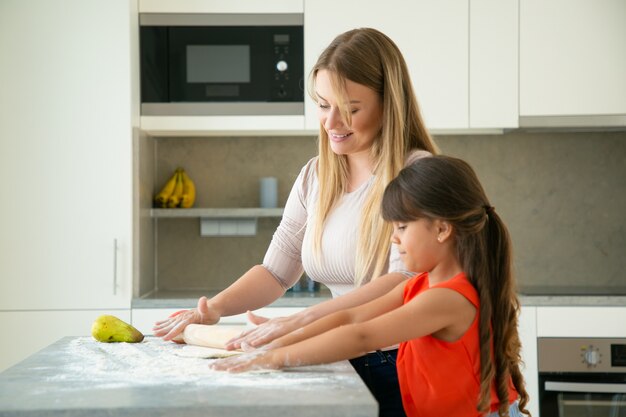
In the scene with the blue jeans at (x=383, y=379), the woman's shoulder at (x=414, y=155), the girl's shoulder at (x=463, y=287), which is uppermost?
the woman's shoulder at (x=414, y=155)

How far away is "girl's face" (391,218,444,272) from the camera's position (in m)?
1.59

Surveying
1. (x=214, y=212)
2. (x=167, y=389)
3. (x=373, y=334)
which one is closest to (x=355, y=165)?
(x=373, y=334)

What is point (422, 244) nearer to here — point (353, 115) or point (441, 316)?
point (441, 316)

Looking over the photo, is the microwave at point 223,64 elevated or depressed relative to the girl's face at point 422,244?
elevated

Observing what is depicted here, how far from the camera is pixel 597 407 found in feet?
10.6

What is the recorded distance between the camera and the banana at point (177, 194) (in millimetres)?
3715

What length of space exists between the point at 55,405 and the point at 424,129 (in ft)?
3.41

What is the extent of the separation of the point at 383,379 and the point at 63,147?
2.01 meters

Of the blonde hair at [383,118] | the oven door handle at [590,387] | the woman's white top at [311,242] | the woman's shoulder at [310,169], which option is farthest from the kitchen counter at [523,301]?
the blonde hair at [383,118]

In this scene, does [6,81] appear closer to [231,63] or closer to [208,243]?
[231,63]

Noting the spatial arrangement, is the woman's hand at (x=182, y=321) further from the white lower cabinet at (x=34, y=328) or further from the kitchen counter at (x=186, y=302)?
the white lower cabinet at (x=34, y=328)

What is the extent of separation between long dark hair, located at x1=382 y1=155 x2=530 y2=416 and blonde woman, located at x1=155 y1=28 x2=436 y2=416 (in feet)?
0.62

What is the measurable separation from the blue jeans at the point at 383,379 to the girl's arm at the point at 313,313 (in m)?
0.12

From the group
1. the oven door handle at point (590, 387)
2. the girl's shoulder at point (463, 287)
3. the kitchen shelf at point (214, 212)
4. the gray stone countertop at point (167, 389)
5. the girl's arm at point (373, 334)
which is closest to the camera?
the gray stone countertop at point (167, 389)
